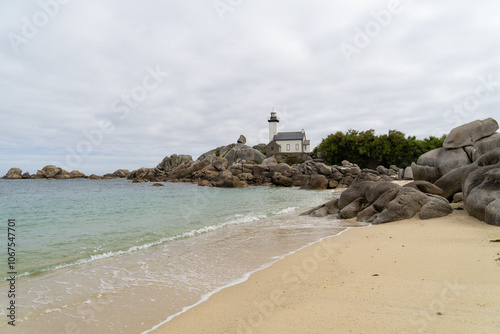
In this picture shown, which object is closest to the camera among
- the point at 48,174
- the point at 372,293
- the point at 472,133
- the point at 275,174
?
the point at 372,293

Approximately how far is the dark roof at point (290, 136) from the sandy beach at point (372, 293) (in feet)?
233

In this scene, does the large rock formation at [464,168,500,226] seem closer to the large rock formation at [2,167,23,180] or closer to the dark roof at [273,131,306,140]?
the dark roof at [273,131,306,140]

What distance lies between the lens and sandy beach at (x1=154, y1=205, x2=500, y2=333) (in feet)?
10.3

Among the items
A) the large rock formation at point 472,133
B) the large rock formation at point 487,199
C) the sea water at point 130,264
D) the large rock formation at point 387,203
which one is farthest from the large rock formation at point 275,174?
the sea water at point 130,264

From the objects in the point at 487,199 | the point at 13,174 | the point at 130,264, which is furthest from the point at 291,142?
the point at 13,174

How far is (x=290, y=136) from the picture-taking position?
77.9 m

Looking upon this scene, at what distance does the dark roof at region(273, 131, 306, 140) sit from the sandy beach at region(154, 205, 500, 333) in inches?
2791

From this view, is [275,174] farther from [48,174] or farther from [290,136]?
[48,174]

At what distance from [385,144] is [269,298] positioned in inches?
2143

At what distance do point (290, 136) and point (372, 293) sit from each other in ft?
247

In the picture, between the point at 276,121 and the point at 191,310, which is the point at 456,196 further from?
the point at 276,121

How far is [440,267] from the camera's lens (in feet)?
15.6

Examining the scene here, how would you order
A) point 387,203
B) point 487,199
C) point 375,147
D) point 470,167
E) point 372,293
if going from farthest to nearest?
1. point 375,147
2. point 387,203
3. point 470,167
4. point 487,199
5. point 372,293

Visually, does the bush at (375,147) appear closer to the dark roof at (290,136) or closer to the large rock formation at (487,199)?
the dark roof at (290,136)
